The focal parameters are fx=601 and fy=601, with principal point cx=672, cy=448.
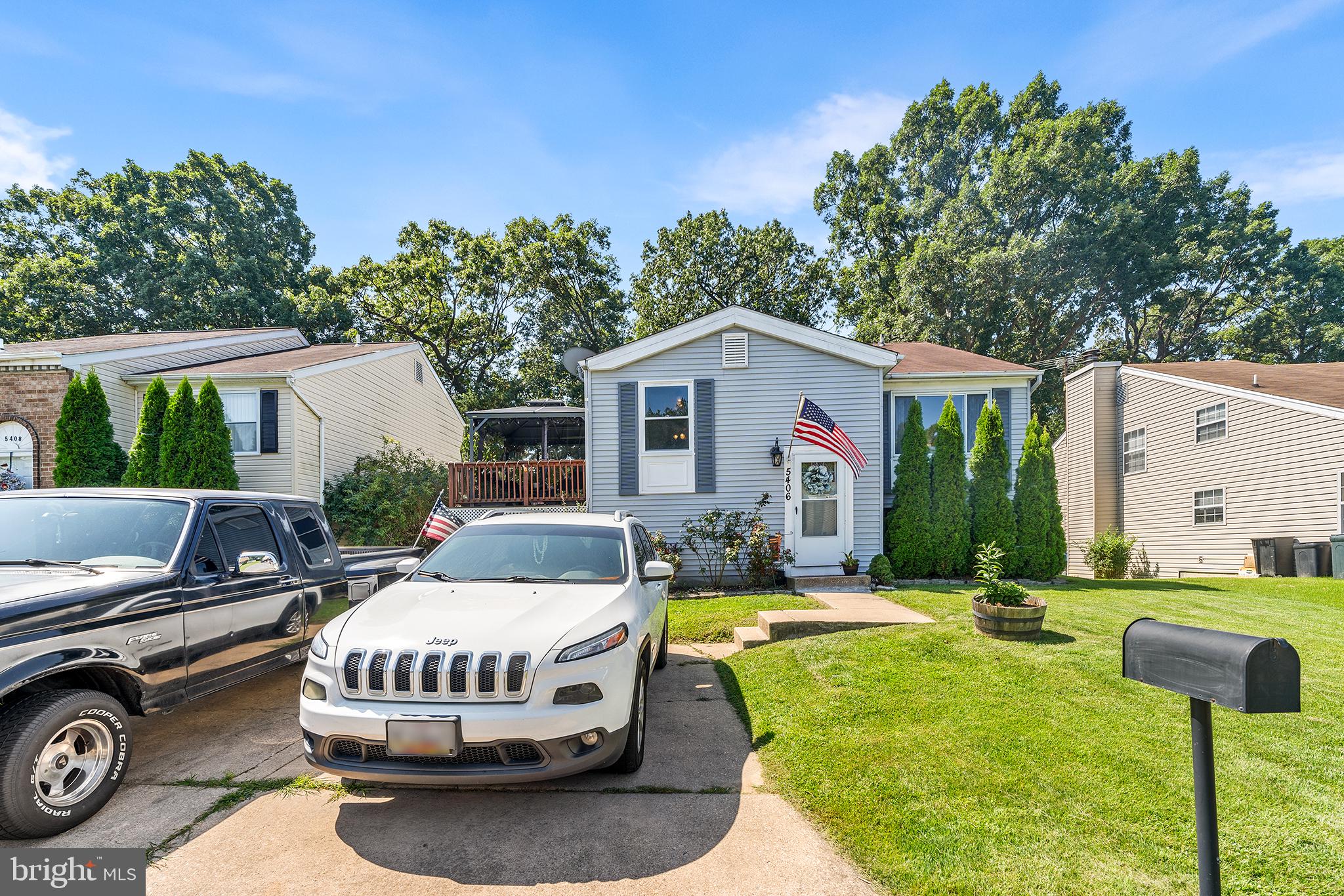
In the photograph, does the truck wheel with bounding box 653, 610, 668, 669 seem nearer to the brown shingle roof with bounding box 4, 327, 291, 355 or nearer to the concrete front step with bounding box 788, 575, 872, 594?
the concrete front step with bounding box 788, 575, 872, 594

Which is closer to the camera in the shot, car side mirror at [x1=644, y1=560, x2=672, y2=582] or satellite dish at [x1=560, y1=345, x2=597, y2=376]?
car side mirror at [x1=644, y1=560, x2=672, y2=582]

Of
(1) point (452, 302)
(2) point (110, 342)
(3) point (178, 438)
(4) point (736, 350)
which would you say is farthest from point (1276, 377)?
(2) point (110, 342)

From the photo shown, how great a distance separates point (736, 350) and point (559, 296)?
17.1m

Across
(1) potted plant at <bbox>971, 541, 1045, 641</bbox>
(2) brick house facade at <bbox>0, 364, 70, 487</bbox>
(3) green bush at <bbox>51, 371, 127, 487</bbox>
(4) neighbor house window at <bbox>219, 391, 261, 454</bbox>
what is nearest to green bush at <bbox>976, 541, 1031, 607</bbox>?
(1) potted plant at <bbox>971, 541, 1045, 641</bbox>

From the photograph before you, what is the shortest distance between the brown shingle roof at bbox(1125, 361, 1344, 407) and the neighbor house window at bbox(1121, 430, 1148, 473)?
6.01 ft

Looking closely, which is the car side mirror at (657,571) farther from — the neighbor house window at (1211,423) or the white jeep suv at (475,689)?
the neighbor house window at (1211,423)

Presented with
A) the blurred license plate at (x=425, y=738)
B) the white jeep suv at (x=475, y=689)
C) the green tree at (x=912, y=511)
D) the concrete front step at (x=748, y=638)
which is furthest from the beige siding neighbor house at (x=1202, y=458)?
the blurred license plate at (x=425, y=738)

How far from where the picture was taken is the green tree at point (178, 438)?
1205cm

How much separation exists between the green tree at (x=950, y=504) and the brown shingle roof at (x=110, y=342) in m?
17.5

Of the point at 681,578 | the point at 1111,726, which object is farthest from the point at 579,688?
the point at 681,578

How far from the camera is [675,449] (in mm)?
11352

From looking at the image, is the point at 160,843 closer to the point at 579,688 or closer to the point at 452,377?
the point at 579,688

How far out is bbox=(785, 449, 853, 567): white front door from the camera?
36.2ft

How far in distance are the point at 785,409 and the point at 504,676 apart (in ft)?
29.6
